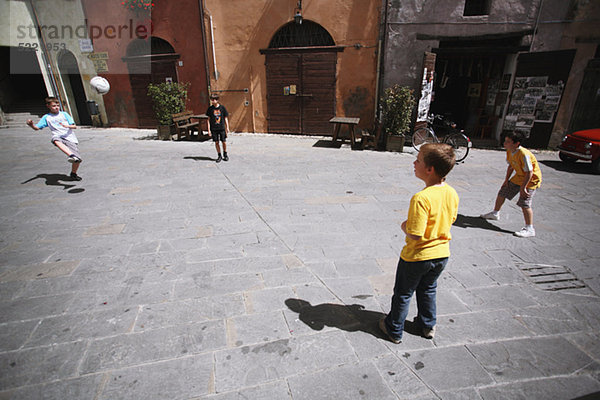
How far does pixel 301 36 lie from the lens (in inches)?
432

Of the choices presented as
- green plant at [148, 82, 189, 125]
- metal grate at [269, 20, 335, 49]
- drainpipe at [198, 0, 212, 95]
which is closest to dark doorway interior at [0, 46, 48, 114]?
green plant at [148, 82, 189, 125]

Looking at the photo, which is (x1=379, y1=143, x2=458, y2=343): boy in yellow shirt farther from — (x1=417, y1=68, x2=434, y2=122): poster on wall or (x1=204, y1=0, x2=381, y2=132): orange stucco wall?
(x1=204, y1=0, x2=381, y2=132): orange stucco wall

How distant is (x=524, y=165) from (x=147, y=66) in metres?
13.7

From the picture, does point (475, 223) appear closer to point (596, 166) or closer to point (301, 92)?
point (596, 166)

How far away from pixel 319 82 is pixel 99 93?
32.0 feet

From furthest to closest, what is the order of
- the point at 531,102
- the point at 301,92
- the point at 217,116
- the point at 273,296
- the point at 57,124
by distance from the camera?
the point at 301,92 < the point at 531,102 < the point at 217,116 < the point at 57,124 < the point at 273,296

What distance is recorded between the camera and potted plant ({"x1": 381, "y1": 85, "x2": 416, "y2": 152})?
903 cm

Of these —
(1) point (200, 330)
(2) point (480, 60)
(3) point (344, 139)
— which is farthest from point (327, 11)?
(1) point (200, 330)

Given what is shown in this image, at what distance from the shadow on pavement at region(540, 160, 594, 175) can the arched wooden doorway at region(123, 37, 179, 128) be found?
13521 millimetres

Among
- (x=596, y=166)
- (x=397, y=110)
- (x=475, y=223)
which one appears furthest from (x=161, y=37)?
(x=596, y=166)

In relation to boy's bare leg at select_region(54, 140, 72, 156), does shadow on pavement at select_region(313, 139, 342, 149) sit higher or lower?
lower

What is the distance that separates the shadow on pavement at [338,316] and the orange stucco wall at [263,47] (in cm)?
955

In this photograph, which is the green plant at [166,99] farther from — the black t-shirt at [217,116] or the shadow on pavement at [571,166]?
the shadow on pavement at [571,166]

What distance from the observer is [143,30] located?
12055mm
